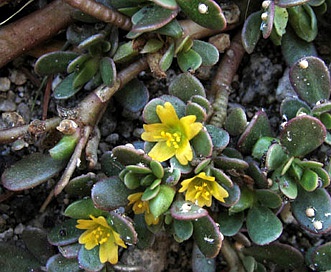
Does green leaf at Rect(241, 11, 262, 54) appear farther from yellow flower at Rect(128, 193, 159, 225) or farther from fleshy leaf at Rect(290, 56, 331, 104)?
yellow flower at Rect(128, 193, 159, 225)

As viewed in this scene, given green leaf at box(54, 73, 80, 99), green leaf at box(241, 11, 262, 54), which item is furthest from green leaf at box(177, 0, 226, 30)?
green leaf at box(54, 73, 80, 99)

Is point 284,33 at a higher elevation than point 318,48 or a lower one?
higher

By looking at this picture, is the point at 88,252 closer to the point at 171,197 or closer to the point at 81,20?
the point at 171,197

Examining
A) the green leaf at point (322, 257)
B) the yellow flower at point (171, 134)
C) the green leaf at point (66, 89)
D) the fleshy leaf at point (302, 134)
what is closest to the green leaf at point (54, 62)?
the green leaf at point (66, 89)

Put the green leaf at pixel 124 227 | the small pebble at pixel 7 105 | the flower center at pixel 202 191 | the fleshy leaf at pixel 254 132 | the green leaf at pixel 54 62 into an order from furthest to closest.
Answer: the small pebble at pixel 7 105, the green leaf at pixel 54 62, the fleshy leaf at pixel 254 132, the flower center at pixel 202 191, the green leaf at pixel 124 227

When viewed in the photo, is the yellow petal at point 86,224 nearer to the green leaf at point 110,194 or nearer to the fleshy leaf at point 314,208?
the green leaf at point 110,194

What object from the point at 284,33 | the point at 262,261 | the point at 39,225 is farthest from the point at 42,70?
the point at 262,261
